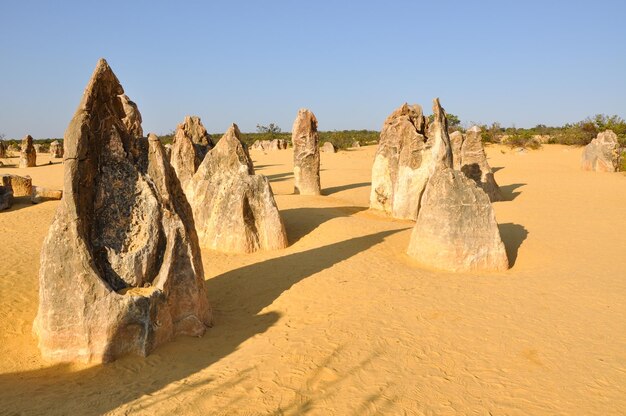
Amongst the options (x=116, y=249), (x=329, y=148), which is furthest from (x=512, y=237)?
(x=329, y=148)

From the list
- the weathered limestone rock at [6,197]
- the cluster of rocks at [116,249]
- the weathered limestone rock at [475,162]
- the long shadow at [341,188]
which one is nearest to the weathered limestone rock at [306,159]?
the long shadow at [341,188]

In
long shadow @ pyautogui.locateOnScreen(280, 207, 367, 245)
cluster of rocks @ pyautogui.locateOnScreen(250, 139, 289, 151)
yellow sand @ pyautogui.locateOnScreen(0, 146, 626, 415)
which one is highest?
cluster of rocks @ pyautogui.locateOnScreen(250, 139, 289, 151)

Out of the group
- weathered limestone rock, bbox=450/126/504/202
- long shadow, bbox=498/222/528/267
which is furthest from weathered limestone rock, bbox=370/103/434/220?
weathered limestone rock, bbox=450/126/504/202

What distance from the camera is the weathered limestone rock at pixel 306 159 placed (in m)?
17.1

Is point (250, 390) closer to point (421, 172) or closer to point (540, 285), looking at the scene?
point (540, 285)

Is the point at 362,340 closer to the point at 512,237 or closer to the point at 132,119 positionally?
the point at 132,119

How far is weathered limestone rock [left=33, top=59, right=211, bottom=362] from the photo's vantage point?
15.7ft

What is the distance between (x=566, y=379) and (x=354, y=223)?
6738 millimetres

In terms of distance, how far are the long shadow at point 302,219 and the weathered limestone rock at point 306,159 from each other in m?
3.93

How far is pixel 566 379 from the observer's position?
4617 mm

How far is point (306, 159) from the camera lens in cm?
1703

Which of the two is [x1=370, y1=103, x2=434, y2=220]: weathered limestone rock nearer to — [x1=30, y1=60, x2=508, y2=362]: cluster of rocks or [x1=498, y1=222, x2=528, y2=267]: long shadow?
[x1=498, y1=222, x2=528, y2=267]: long shadow

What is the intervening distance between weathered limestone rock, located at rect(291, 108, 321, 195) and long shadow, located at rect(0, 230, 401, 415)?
9966mm

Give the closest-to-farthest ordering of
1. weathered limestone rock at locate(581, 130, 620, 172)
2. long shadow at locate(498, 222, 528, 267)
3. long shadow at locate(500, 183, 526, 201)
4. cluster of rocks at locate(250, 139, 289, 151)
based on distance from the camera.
Result: long shadow at locate(498, 222, 528, 267) → long shadow at locate(500, 183, 526, 201) → weathered limestone rock at locate(581, 130, 620, 172) → cluster of rocks at locate(250, 139, 289, 151)
